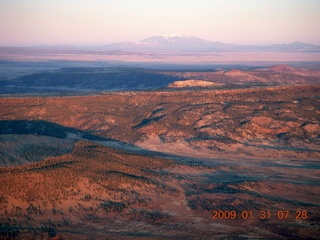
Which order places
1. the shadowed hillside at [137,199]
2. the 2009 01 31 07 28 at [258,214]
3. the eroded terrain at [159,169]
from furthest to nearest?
the 2009 01 31 07 28 at [258,214] → the eroded terrain at [159,169] → the shadowed hillside at [137,199]

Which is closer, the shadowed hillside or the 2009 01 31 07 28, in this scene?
the shadowed hillside

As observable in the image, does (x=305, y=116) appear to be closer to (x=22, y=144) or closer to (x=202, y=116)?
(x=202, y=116)

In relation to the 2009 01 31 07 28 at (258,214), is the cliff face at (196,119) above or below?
above

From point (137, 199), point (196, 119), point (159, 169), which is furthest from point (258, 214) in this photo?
point (196, 119)

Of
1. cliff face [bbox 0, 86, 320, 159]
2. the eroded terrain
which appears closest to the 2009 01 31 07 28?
the eroded terrain

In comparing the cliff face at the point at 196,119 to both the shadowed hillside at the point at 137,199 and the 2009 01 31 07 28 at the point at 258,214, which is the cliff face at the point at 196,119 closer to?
the shadowed hillside at the point at 137,199

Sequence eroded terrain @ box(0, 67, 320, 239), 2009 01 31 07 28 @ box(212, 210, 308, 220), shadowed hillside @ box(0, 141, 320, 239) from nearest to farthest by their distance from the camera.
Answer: shadowed hillside @ box(0, 141, 320, 239) → eroded terrain @ box(0, 67, 320, 239) → 2009 01 31 07 28 @ box(212, 210, 308, 220)

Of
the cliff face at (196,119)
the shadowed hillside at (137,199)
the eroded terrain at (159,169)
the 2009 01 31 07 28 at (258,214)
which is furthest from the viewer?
the cliff face at (196,119)

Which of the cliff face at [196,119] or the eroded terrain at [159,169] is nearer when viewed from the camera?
the eroded terrain at [159,169]

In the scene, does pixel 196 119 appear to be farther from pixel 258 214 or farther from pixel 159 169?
pixel 258 214

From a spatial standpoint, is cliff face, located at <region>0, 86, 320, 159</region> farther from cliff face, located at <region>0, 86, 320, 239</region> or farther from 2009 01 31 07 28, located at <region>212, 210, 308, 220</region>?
2009 01 31 07 28, located at <region>212, 210, 308, 220</region>

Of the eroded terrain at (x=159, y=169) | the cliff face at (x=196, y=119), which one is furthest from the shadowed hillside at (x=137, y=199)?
the cliff face at (x=196, y=119)

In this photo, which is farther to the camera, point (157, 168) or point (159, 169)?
point (157, 168)
